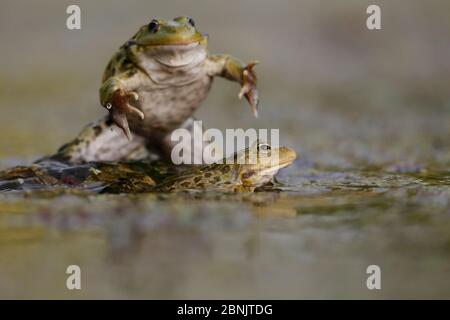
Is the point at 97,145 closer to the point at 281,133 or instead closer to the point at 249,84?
the point at 249,84

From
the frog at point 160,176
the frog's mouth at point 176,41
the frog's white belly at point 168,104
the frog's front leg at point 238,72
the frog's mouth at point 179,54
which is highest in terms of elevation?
the frog's mouth at point 176,41

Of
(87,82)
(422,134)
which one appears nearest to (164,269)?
(422,134)

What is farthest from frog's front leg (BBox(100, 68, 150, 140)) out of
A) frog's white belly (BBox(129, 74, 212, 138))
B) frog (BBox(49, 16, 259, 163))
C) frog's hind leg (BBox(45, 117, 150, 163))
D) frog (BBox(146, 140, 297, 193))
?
frog's hind leg (BBox(45, 117, 150, 163))

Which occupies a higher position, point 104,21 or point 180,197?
point 104,21

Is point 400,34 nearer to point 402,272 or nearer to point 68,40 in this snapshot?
point 68,40

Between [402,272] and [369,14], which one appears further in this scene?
[369,14]

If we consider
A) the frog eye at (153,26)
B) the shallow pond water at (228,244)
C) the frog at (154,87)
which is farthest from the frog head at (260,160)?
the frog eye at (153,26)

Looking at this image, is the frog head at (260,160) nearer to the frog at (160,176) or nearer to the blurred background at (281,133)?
the frog at (160,176)

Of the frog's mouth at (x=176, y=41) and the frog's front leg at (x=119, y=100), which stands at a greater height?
the frog's mouth at (x=176, y=41)
